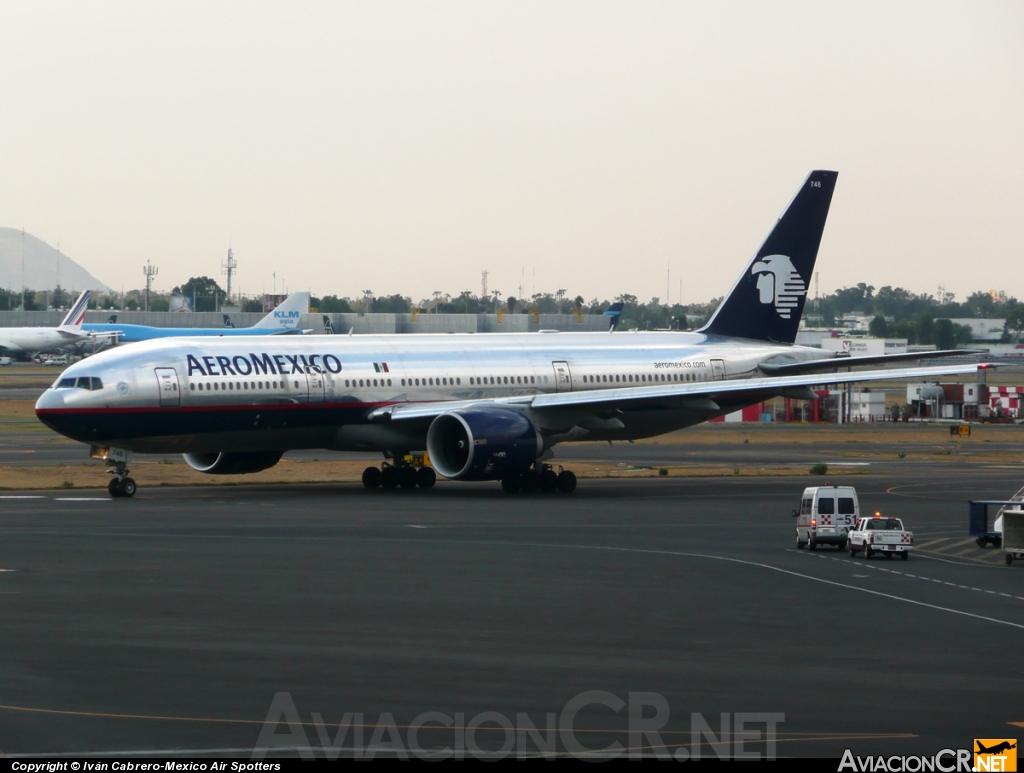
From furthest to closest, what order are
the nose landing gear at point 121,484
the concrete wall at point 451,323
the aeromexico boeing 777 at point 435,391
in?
the concrete wall at point 451,323
the nose landing gear at point 121,484
the aeromexico boeing 777 at point 435,391

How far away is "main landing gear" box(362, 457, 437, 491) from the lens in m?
47.1

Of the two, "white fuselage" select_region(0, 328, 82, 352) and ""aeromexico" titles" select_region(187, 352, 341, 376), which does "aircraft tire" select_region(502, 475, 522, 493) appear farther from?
"white fuselage" select_region(0, 328, 82, 352)

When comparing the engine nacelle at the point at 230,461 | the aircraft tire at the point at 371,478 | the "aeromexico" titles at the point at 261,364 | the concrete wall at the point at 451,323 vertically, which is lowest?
the aircraft tire at the point at 371,478

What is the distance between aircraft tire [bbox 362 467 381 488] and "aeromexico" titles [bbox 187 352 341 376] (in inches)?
158

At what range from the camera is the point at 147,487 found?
47.3 metres

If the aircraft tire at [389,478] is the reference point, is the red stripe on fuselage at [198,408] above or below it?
above

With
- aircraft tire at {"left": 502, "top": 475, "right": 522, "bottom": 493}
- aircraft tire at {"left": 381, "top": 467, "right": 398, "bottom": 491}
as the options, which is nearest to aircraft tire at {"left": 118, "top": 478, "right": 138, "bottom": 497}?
aircraft tire at {"left": 381, "top": 467, "right": 398, "bottom": 491}

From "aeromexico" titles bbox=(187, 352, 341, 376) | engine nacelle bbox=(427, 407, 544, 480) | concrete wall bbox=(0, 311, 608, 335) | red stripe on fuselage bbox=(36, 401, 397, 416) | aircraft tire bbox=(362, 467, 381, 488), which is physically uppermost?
concrete wall bbox=(0, 311, 608, 335)

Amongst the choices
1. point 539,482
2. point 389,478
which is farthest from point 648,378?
point 389,478

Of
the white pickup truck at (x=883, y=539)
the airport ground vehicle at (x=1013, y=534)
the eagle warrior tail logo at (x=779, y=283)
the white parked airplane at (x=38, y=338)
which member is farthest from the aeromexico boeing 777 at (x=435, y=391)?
the white parked airplane at (x=38, y=338)

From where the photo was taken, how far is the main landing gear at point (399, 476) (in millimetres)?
47094

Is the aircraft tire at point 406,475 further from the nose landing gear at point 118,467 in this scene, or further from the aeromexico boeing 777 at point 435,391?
the nose landing gear at point 118,467

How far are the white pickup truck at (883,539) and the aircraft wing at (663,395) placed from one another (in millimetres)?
12519

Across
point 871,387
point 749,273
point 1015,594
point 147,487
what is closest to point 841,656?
point 1015,594
